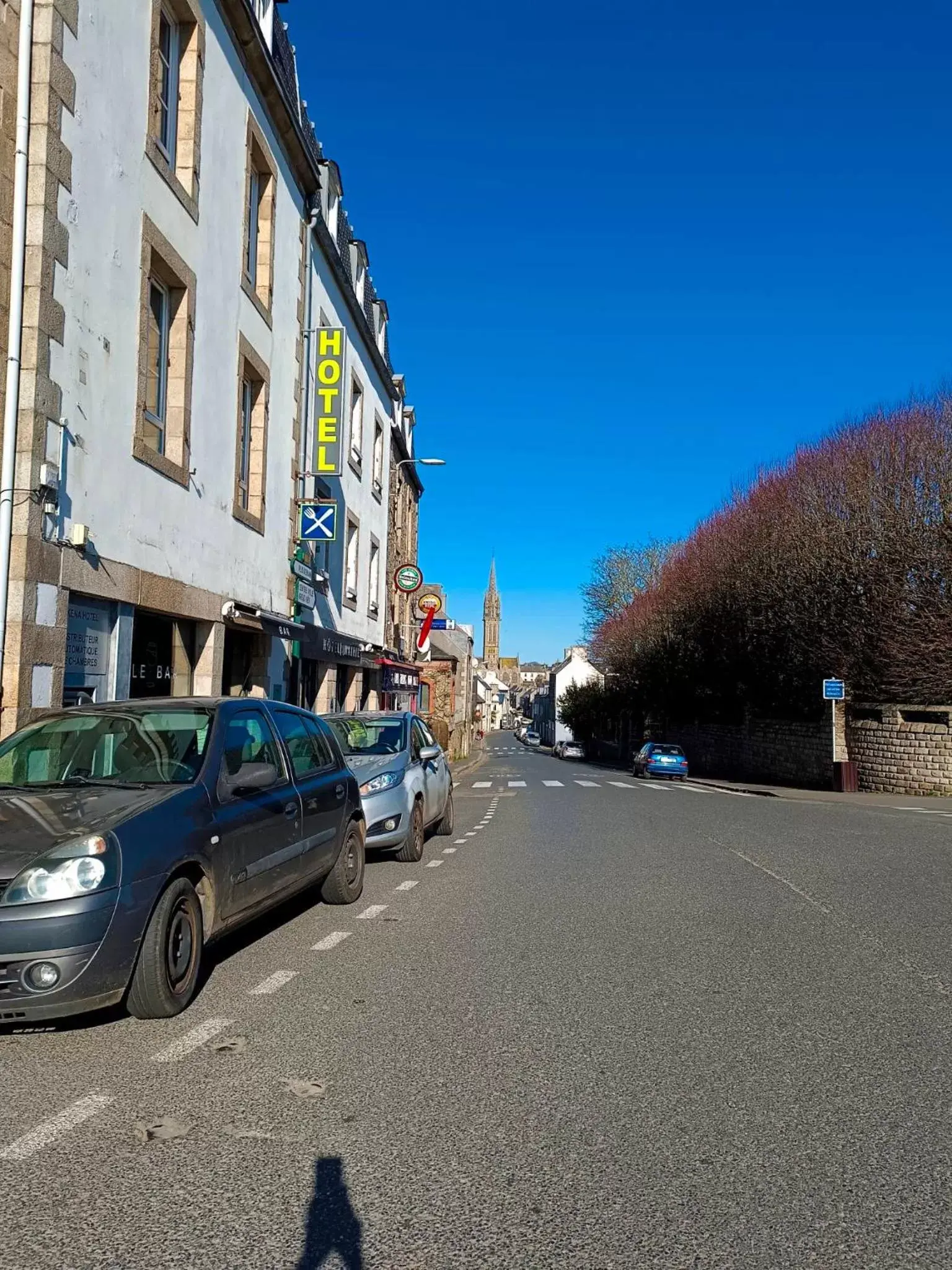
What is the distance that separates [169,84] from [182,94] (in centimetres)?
27

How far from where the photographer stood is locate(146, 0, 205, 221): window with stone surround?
12.8m

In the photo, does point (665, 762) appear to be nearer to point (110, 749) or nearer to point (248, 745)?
point (248, 745)

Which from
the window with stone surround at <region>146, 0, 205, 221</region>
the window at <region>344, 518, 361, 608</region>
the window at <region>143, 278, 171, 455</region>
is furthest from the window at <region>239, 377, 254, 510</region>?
the window at <region>344, 518, 361, 608</region>

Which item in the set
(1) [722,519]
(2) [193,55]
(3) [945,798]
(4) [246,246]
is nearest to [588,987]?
(2) [193,55]

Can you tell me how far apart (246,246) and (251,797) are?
41.3 feet

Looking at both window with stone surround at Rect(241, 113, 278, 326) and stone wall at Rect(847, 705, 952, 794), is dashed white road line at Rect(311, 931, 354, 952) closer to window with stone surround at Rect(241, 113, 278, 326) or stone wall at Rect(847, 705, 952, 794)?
window with stone surround at Rect(241, 113, 278, 326)

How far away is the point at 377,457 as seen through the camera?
30.7m

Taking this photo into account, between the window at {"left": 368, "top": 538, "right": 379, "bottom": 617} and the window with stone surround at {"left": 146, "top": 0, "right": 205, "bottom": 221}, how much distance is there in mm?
15890

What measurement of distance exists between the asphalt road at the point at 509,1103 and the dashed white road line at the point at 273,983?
0.08 feet

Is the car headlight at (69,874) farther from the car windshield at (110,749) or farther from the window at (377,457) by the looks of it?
the window at (377,457)

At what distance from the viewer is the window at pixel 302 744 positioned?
23.6 feet

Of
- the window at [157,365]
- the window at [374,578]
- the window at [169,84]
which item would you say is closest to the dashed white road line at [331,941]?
the window at [157,365]

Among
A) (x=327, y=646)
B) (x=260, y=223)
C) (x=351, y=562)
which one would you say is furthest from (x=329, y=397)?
(x=351, y=562)

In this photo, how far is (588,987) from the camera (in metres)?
5.78
